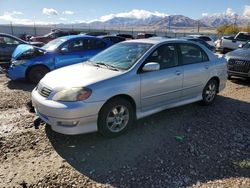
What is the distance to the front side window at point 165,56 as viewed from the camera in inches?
196

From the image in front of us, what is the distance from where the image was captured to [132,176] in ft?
11.4

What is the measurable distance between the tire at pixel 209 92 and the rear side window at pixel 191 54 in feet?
1.95

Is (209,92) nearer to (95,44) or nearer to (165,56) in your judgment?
(165,56)

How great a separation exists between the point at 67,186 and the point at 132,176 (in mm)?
823

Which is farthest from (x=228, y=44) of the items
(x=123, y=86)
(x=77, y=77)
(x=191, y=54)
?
(x=77, y=77)

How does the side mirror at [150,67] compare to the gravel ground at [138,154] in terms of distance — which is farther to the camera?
the side mirror at [150,67]

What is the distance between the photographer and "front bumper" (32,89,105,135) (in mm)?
3932

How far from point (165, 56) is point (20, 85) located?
4908 millimetres

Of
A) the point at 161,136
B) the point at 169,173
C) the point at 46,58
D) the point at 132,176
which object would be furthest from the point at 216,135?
the point at 46,58

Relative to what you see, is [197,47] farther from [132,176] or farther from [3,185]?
[3,185]

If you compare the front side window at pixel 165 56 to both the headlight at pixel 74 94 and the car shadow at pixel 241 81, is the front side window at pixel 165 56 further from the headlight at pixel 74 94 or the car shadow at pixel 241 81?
the car shadow at pixel 241 81

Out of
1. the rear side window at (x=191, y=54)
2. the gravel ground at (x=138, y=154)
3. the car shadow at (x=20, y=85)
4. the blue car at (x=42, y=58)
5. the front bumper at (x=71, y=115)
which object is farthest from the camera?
the blue car at (x=42, y=58)

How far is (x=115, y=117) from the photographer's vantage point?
14.3ft

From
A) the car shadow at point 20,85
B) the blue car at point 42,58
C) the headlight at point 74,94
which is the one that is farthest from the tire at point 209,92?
the car shadow at point 20,85
